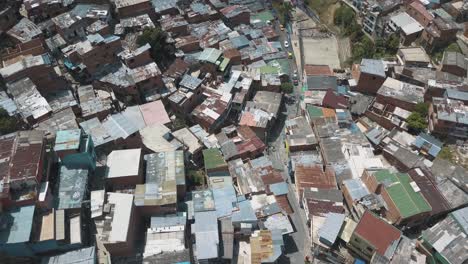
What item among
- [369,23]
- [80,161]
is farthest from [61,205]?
[369,23]

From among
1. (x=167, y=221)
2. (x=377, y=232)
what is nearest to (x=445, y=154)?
(x=377, y=232)

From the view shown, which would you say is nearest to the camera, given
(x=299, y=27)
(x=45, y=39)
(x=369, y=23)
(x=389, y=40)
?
(x=45, y=39)

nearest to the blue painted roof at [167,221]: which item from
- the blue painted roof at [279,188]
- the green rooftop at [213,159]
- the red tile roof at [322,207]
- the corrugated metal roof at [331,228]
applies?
the green rooftop at [213,159]

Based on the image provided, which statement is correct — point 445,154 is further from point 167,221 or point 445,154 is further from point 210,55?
point 167,221

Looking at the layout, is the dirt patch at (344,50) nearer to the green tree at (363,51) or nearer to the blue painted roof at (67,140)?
the green tree at (363,51)

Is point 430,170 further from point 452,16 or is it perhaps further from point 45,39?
point 45,39

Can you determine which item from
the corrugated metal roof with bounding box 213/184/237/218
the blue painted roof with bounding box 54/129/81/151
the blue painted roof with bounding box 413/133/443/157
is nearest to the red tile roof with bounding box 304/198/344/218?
the corrugated metal roof with bounding box 213/184/237/218

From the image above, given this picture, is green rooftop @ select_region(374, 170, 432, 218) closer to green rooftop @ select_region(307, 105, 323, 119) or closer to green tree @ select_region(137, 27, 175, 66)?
green rooftop @ select_region(307, 105, 323, 119)
